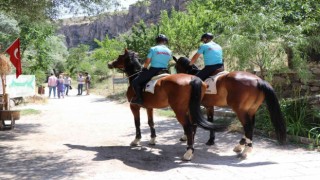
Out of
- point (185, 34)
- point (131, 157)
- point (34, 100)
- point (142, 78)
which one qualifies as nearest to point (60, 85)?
point (34, 100)

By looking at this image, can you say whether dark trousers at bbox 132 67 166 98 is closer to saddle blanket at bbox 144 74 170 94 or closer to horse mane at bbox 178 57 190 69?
saddle blanket at bbox 144 74 170 94

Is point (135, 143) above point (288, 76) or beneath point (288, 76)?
beneath

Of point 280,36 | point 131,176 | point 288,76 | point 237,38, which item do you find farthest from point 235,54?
point 131,176

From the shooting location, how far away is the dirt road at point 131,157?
572cm

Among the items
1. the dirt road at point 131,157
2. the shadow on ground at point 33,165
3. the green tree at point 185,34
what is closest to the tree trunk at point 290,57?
the dirt road at point 131,157

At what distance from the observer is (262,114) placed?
9.80 m

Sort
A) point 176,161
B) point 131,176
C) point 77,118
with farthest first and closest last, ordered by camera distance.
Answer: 1. point 77,118
2. point 176,161
3. point 131,176

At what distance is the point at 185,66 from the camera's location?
8656 mm

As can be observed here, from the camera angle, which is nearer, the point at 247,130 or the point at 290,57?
the point at 247,130

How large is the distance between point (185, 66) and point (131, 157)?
281cm

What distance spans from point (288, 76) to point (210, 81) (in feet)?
16.9

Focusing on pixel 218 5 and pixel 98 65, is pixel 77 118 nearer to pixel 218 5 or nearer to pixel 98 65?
pixel 218 5

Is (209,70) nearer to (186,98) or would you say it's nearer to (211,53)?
(211,53)

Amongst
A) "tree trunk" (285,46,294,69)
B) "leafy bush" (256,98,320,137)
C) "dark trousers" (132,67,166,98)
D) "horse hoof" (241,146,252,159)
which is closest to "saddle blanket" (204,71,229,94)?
"dark trousers" (132,67,166,98)
